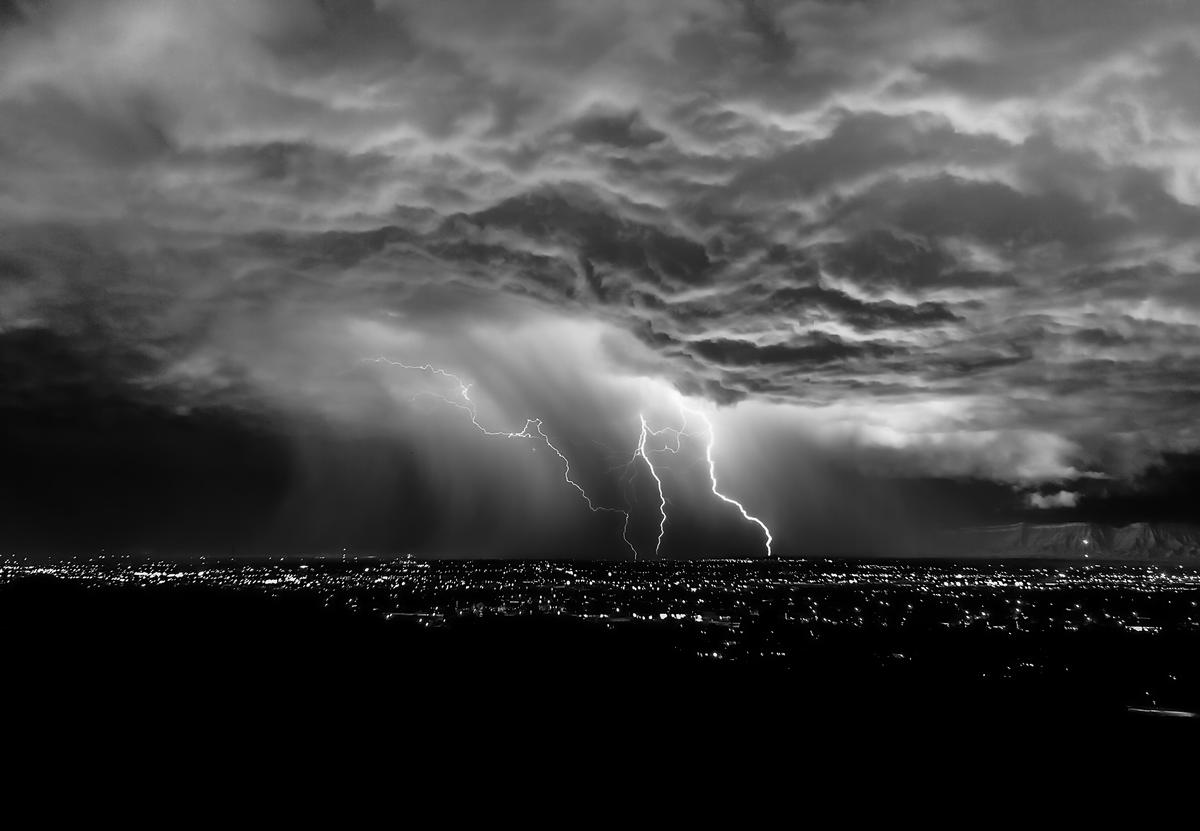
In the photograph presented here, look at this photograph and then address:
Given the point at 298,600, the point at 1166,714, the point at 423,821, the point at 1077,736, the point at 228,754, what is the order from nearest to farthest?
the point at 423,821 < the point at 228,754 < the point at 1077,736 < the point at 1166,714 < the point at 298,600

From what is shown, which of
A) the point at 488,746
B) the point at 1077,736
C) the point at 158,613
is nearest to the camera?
the point at 488,746

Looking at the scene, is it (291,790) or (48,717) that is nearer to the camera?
(291,790)

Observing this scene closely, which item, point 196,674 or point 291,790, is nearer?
point 291,790

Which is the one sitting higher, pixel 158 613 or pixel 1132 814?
pixel 1132 814

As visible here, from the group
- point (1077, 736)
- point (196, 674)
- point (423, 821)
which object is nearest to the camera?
point (423, 821)

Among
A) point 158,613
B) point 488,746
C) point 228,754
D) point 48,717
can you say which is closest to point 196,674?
point 48,717

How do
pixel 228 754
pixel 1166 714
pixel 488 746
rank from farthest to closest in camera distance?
pixel 1166 714 < pixel 488 746 < pixel 228 754

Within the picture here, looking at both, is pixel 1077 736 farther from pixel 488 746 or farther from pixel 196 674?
pixel 196 674

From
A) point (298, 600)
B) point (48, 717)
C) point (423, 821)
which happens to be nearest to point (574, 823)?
point (423, 821)

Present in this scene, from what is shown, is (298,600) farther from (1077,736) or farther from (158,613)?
(1077,736)
